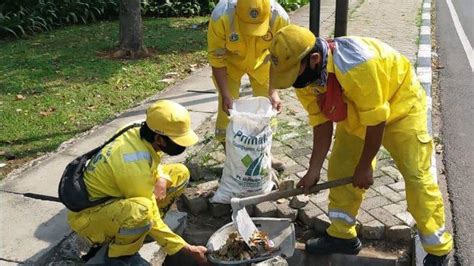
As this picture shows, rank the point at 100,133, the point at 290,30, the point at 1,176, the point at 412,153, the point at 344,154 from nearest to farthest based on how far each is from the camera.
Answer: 1. the point at 290,30
2. the point at 412,153
3. the point at 344,154
4. the point at 1,176
5. the point at 100,133

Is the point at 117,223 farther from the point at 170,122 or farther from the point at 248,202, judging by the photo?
the point at 248,202

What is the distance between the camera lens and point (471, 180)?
478 cm

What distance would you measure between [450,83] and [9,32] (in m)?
7.77

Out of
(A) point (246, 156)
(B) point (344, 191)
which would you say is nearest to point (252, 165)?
(A) point (246, 156)

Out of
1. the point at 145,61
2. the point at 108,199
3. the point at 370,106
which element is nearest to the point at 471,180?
the point at 370,106

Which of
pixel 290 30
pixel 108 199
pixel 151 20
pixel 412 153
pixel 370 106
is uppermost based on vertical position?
pixel 290 30

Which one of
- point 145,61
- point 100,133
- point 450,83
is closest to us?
point 100,133

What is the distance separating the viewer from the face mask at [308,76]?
9.57 ft

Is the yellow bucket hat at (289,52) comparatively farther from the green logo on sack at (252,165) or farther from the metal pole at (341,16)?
the metal pole at (341,16)

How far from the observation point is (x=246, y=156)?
4020 mm

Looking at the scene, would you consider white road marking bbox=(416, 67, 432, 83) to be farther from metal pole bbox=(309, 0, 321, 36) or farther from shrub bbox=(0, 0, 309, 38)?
shrub bbox=(0, 0, 309, 38)

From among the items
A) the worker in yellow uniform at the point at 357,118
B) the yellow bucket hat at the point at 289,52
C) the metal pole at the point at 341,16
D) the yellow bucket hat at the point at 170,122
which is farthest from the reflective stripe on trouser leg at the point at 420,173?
the metal pole at the point at 341,16

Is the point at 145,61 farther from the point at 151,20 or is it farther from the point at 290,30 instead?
the point at 290,30

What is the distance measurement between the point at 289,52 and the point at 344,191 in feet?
3.85
